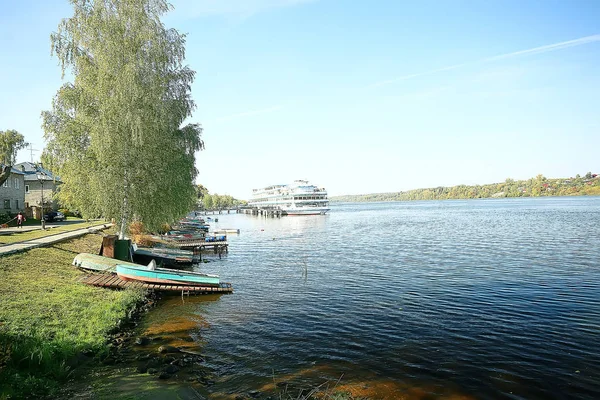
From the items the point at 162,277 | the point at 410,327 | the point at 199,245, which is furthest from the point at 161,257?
the point at 410,327

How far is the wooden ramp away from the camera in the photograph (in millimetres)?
18031

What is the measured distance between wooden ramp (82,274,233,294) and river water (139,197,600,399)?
0.73 m

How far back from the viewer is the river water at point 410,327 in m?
10.6

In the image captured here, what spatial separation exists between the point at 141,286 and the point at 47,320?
6.84 m

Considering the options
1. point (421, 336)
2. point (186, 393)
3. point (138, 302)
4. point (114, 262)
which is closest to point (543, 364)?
point (421, 336)

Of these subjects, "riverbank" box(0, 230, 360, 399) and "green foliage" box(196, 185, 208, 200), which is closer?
"riverbank" box(0, 230, 360, 399)

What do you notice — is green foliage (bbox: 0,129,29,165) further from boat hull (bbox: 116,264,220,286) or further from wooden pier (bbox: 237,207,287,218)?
wooden pier (bbox: 237,207,287,218)

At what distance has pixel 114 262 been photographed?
21031 mm

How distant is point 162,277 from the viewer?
19.7 metres

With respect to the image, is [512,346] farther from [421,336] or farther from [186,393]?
[186,393]

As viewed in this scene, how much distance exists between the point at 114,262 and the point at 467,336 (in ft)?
60.3

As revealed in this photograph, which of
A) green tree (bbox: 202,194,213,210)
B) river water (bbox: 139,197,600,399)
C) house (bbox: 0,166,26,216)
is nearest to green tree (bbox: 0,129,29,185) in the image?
river water (bbox: 139,197,600,399)

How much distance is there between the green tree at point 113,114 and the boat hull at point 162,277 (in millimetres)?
4009

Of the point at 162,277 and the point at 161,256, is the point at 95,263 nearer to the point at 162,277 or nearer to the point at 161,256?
the point at 162,277
